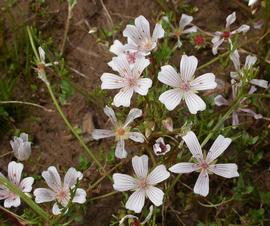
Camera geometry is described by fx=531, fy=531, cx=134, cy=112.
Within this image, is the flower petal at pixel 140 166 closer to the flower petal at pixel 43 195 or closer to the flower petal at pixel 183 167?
the flower petal at pixel 183 167

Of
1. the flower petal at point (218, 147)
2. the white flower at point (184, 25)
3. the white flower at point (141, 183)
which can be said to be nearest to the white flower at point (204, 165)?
the flower petal at point (218, 147)

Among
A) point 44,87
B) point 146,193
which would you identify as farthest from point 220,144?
point 44,87

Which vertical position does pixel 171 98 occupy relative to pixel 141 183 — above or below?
above

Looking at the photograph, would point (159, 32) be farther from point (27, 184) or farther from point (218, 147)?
point (27, 184)

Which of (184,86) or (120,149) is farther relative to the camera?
(120,149)

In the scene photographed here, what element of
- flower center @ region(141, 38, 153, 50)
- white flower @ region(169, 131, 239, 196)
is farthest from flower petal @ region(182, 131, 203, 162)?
flower center @ region(141, 38, 153, 50)

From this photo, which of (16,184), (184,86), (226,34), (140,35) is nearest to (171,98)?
(184,86)

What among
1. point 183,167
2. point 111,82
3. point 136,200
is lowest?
point 136,200
